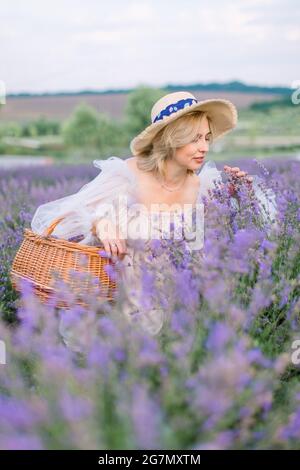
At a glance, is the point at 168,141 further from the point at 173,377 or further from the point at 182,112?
the point at 173,377

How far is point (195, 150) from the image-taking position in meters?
2.71

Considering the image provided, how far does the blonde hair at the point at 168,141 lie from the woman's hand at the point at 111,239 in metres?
0.43

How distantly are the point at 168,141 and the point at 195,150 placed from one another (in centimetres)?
12

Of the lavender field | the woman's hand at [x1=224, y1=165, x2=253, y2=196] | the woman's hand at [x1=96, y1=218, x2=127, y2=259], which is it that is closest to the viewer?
the lavender field

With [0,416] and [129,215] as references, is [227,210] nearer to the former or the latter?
[129,215]

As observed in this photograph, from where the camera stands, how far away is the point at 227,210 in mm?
2320

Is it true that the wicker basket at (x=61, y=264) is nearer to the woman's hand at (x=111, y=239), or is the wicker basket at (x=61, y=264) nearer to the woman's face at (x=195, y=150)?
the woman's hand at (x=111, y=239)

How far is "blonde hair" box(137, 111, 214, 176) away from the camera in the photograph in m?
2.70


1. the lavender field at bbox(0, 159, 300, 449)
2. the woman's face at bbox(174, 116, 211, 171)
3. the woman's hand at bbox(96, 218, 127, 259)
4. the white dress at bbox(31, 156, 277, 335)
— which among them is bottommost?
the lavender field at bbox(0, 159, 300, 449)

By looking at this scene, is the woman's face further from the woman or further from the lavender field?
the lavender field

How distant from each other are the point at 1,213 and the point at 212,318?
258 cm

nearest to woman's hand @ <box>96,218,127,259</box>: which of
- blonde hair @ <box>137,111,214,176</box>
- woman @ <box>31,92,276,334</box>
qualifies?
→ woman @ <box>31,92,276,334</box>

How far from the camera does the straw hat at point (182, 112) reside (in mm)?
2686

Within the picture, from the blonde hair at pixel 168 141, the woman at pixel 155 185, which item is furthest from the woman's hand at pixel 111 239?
the blonde hair at pixel 168 141
